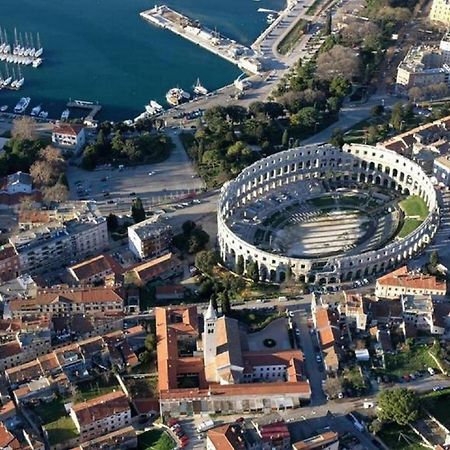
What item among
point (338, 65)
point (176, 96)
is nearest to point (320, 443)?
point (176, 96)

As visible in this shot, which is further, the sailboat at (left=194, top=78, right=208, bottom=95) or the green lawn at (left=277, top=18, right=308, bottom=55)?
the green lawn at (left=277, top=18, right=308, bottom=55)

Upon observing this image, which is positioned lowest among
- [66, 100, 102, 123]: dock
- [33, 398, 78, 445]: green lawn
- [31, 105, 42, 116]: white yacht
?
[33, 398, 78, 445]: green lawn

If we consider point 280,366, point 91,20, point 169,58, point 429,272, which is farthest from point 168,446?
point 91,20

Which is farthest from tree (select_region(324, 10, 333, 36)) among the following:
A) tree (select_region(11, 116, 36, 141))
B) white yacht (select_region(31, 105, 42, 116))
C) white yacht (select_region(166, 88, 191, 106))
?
tree (select_region(11, 116, 36, 141))

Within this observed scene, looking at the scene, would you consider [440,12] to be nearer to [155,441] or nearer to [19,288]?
[19,288]

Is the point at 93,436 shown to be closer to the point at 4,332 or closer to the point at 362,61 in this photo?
the point at 4,332

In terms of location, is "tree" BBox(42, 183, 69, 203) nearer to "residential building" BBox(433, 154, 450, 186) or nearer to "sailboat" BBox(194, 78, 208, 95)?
A: "sailboat" BBox(194, 78, 208, 95)
